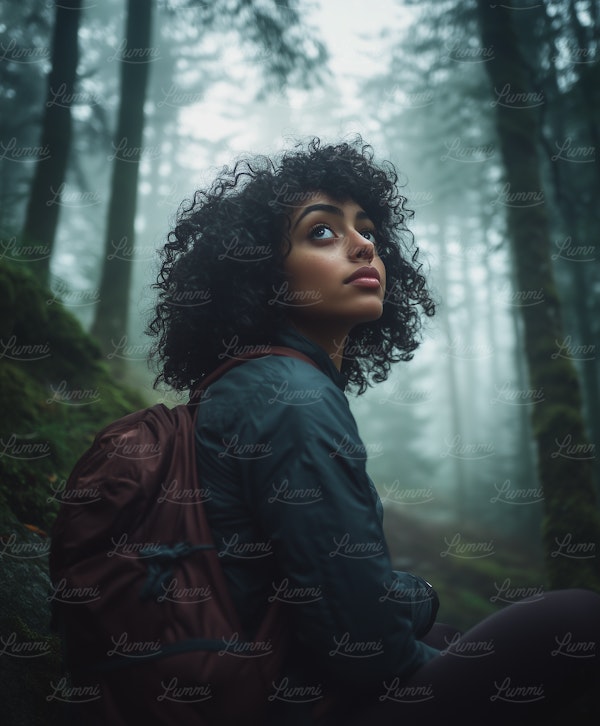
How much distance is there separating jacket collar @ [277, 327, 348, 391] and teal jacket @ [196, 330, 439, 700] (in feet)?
1.19

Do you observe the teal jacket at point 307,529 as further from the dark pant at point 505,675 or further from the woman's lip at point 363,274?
the woman's lip at point 363,274

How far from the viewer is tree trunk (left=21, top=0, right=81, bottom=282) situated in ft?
22.3

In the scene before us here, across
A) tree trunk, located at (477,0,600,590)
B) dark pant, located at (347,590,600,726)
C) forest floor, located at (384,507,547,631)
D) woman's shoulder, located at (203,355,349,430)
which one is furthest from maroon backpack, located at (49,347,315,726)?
forest floor, located at (384,507,547,631)

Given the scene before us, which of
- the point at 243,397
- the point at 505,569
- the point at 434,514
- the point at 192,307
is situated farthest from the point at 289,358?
the point at 434,514

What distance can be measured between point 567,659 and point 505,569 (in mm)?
11073

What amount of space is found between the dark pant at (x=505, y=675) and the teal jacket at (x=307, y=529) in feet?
0.28

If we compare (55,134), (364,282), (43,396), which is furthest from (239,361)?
(55,134)

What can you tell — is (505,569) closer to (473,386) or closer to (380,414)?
(380,414)

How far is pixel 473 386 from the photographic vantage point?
3400 centimetres

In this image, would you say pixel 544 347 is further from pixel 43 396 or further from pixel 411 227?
pixel 411 227

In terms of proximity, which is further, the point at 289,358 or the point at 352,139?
the point at 352,139

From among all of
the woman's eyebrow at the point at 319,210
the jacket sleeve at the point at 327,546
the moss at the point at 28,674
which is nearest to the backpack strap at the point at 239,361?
the jacket sleeve at the point at 327,546

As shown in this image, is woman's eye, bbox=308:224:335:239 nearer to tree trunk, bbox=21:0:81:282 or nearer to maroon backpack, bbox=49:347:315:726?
maroon backpack, bbox=49:347:315:726

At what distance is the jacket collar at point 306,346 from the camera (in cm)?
211
